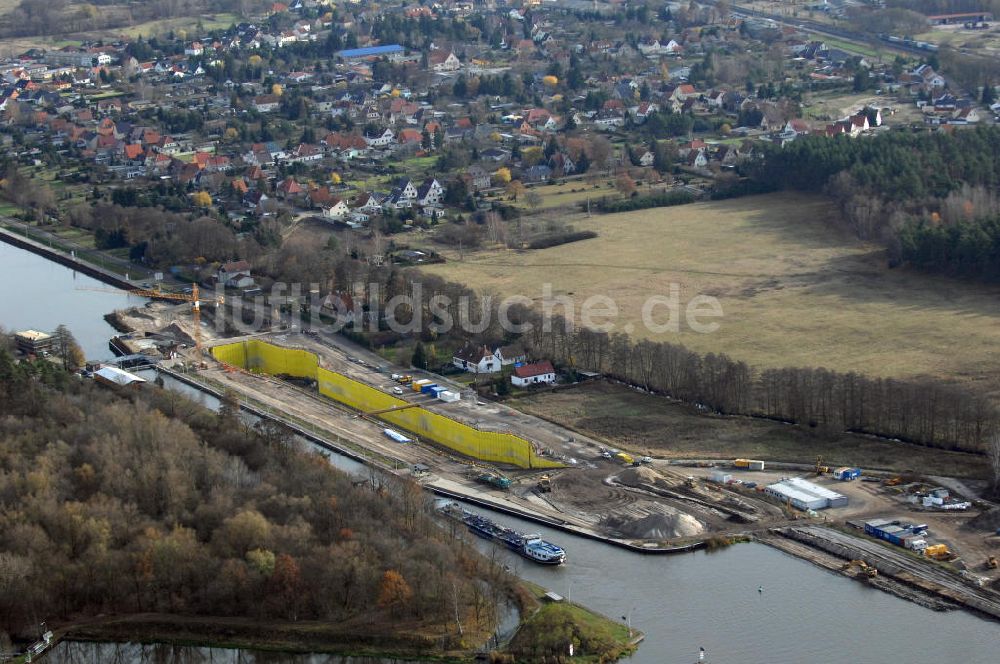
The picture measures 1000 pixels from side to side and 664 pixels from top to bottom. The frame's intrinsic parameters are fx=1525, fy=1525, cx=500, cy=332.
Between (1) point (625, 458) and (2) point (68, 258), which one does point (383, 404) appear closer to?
(1) point (625, 458)

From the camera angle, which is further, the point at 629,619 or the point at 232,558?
the point at 232,558

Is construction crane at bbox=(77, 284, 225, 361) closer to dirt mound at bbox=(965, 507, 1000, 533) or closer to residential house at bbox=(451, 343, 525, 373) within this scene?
residential house at bbox=(451, 343, 525, 373)

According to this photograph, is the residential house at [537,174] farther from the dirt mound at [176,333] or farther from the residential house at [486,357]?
the residential house at [486,357]

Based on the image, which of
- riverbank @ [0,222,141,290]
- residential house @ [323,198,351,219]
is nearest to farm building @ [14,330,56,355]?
riverbank @ [0,222,141,290]

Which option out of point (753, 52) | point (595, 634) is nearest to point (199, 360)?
point (595, 634)

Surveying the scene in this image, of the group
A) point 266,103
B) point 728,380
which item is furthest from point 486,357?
point 266,103
